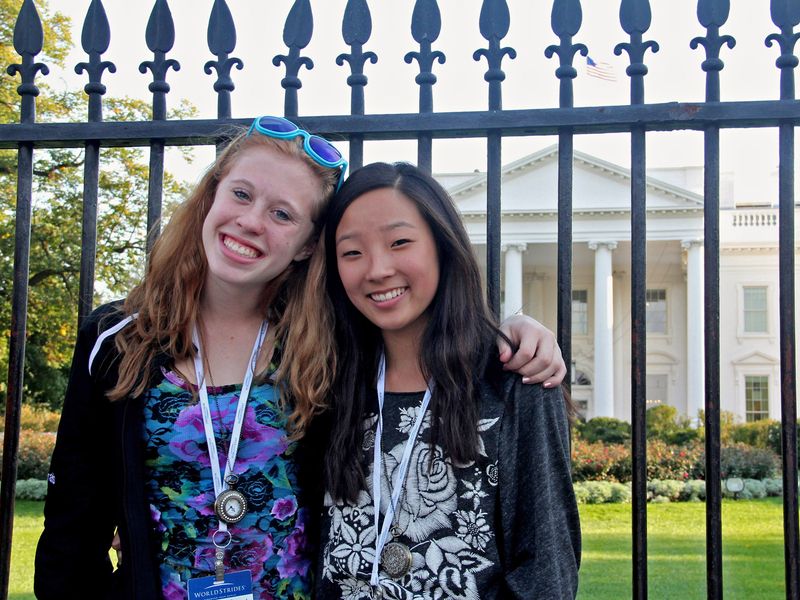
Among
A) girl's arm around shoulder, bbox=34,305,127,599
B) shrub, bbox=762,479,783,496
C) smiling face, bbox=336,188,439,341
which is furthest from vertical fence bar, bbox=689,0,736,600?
shrub, bbox=762,479,783,496

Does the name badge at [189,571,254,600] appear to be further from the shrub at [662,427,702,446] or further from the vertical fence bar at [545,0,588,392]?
the shrub at [662,427,702,446]

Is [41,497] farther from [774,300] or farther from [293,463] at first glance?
[774,300]

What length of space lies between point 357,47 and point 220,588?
1.54 meters

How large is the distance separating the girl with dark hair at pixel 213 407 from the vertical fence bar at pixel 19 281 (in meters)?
0.47

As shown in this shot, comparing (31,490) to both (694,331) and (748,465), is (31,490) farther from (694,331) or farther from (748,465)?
(694,331)

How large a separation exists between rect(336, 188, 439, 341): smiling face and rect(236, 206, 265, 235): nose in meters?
0.21

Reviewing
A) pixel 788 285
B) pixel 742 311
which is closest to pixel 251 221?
pixel 788 285

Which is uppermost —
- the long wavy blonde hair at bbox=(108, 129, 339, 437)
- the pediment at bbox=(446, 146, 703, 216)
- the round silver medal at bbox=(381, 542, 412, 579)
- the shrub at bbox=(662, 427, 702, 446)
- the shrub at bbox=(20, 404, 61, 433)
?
the pediment at bbox=(446, 146, 703, 216)

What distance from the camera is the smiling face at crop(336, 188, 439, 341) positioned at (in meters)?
1.93

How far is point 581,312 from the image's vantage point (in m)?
33.7

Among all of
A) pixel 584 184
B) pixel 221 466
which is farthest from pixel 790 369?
pixel 584 184

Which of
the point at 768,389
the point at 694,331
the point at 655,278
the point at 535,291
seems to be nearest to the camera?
the point at 694,331

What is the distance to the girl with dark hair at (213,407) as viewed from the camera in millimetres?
1887

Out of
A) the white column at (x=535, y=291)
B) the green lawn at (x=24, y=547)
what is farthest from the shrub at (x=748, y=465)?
the white column at (x=535, y=291)
